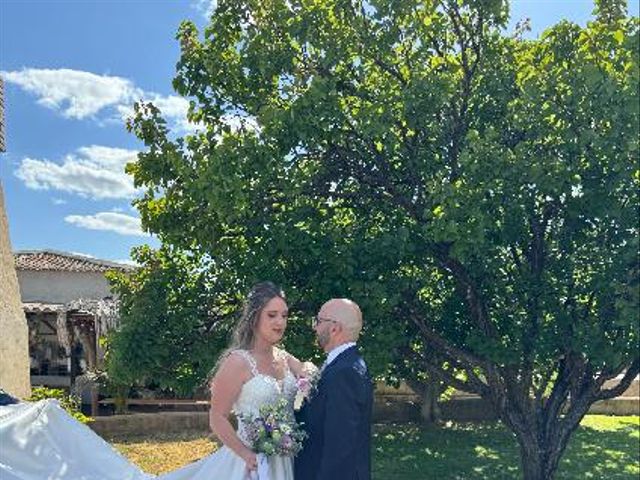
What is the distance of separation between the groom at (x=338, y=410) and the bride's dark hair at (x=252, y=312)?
1.40 feet

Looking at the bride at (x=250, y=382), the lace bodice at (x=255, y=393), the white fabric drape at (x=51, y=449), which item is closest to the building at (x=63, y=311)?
the white fabric drape at (x=51, y=449)

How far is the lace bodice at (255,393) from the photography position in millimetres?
5055

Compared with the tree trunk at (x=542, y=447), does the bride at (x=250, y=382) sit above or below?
above

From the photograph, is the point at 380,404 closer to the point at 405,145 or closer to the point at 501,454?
the point at 501,454

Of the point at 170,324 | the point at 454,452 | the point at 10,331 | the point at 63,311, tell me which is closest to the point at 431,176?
the point at 170,324

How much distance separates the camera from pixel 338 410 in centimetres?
473

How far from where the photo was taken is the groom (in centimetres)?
473

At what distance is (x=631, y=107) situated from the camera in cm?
789

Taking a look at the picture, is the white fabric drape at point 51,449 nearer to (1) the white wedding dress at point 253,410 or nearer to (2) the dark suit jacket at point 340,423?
(1) the white wedding dress at point 253,410

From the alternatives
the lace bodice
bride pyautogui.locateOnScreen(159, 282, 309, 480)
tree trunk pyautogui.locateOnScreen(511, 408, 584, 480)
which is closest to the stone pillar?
tree trunk pyautogui.locateOnScreen(511, 408, 584, 480)

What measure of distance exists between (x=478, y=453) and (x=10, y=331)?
36.9ft

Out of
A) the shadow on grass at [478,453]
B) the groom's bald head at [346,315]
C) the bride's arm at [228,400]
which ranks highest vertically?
the groom's bald head at [346,315]

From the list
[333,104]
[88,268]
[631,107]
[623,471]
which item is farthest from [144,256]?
[88,268]

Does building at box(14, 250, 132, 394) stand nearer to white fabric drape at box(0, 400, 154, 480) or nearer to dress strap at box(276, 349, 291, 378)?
white fabric drape at box(0, 400, 154, 480)
